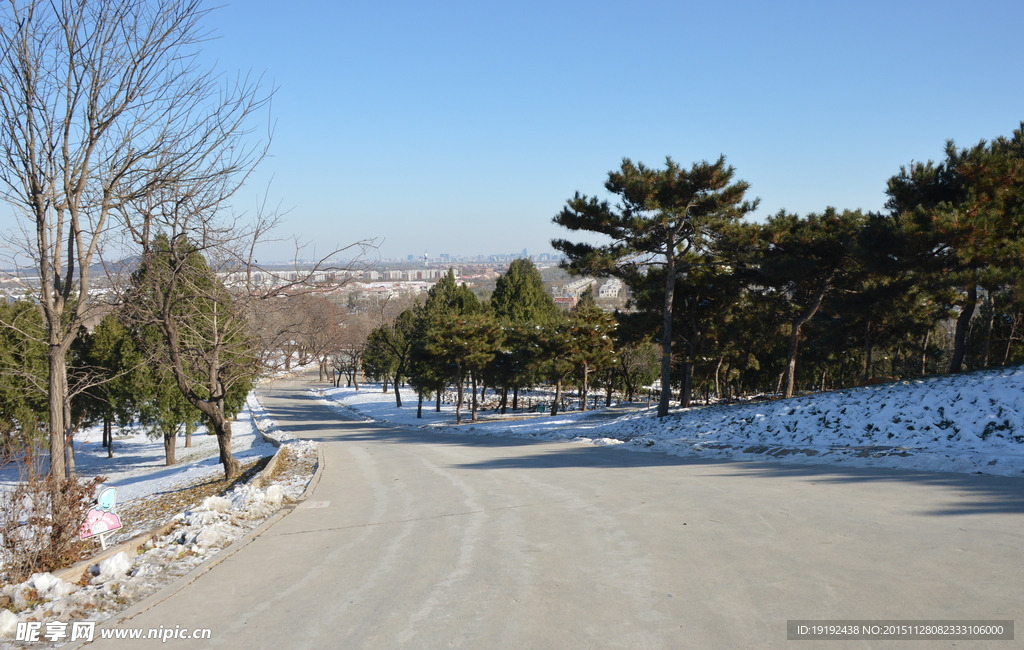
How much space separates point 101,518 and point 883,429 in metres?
12.7

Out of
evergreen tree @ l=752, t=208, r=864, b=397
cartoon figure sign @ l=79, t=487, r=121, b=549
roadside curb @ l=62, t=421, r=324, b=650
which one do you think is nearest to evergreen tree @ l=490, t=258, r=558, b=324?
evergreen tree @ l=752, t=208, r=864, b=397

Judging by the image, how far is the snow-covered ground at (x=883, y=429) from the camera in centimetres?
1009

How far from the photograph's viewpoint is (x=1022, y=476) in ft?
27.5

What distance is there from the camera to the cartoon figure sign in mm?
6148

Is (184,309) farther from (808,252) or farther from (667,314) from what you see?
(808,252)

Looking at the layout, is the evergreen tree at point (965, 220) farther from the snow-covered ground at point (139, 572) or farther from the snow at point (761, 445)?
the snow-covered ground at point (139, 572)

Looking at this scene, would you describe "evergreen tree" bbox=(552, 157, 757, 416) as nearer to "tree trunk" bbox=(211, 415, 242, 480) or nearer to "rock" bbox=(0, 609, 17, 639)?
"tree trunk" bbox=(211, 415, 242, 480)

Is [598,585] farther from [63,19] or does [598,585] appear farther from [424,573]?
[63,19]

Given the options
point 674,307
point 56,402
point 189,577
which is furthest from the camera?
point 674,307

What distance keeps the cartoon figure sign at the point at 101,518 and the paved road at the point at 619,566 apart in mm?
1326

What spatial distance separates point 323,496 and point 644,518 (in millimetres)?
4743

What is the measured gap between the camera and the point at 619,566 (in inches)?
215

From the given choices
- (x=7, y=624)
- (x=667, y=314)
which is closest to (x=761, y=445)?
(x=667, y=314)

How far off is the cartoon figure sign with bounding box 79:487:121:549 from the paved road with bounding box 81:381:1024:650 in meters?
1.33
